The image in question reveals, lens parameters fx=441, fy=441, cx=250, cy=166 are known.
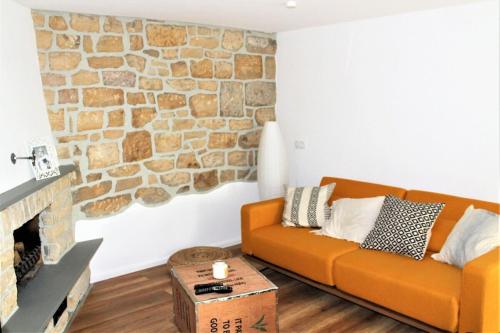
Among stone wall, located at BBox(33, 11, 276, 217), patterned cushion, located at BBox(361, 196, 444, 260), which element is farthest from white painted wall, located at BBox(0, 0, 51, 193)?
patterned cushion, located at BBox(361, 196, 444, 260)

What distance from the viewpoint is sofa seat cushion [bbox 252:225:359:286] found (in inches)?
121

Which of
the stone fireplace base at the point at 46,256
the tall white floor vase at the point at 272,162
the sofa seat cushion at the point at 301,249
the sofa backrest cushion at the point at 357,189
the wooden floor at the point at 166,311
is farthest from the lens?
the tall white floor vase at the point at 272,162

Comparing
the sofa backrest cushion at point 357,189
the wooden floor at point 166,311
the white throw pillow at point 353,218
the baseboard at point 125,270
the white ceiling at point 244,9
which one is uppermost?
the white ceiling at point 244,9

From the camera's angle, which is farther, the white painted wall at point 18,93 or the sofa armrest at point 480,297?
the white painted wall at point 18,93

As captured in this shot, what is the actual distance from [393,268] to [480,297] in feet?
2.00

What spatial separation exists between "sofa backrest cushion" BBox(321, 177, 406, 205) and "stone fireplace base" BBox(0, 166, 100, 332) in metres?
2.08

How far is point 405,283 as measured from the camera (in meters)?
2.58

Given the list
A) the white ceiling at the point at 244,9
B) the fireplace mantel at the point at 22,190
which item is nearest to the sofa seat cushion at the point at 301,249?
the fireplace mantel at the point at 22,190

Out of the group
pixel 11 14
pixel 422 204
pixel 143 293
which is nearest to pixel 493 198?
pixel 422 204

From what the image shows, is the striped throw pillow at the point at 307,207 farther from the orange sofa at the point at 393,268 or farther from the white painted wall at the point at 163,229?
the white painted wall at the point at 163,229

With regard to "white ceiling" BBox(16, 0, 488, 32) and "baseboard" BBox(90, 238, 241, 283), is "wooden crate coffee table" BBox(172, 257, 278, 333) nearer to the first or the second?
"baseboard" BBox(90, 238, 241, 283)

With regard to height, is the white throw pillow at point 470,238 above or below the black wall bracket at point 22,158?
below

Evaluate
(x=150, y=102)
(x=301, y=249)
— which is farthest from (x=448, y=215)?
(x=150, y=102)

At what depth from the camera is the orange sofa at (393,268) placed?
7.49ft
